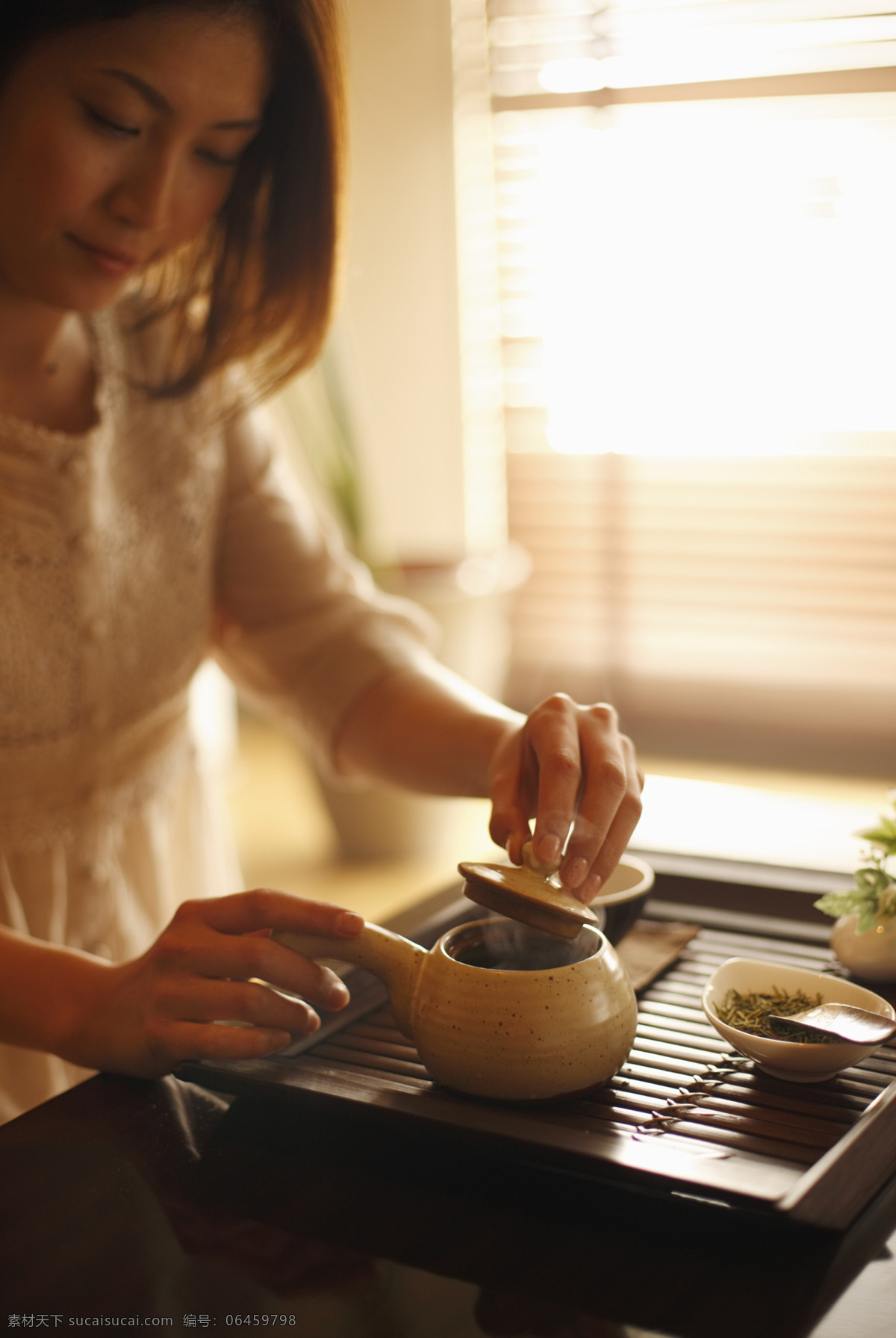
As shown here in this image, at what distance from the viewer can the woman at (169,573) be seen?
79 centimetres

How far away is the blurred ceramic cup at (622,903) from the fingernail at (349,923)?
21 centimetres

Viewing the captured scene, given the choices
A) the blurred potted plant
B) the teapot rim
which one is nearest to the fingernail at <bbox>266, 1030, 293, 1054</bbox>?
the teapot rim

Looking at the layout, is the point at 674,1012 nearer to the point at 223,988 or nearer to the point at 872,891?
the point at 872,891

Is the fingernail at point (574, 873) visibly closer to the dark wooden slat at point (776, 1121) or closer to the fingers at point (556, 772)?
the fingers at point (556, 772)

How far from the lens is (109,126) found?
907 mm

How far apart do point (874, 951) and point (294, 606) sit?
0.67 m

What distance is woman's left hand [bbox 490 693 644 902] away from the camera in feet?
2.62

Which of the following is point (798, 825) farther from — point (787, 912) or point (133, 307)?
point (133, 307)

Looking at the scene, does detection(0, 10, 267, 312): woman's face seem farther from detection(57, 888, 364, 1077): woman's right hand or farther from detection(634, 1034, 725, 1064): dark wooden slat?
detection(634, 1034, 725, 1064): dark wooden slat

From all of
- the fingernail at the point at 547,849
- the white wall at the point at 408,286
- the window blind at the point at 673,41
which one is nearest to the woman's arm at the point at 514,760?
the fingernail at the point at 547,849

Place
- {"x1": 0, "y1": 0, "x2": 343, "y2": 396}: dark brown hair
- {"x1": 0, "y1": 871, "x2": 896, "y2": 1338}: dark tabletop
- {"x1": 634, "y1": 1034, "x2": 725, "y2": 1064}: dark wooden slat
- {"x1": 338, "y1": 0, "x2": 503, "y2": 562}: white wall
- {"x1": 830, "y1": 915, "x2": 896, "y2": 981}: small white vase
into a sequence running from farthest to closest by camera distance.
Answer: {"x1": 338, "y1": 0, "x2": 503, "y2": 562}: white wall → {"x1": 0, "y1": 0, "x2": 343, "y2": 396}: dark brown hair → {"x1": 830, "y1": 915, "x2": 896, "y2": 981}: small white vase → {"x1": 634, "y1": 1034, "x2": 725, "y2": 1064}: dark wooden slat → {"x1": 0, "y1": 871, "x2": 896, "y2": 1338}: dark tabletop

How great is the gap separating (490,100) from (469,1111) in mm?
3547

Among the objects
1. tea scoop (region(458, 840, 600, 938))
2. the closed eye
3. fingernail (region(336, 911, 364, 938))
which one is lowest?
fingernail (region(336, 911, 364, 938))

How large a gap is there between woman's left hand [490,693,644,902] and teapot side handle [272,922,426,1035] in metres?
0.10
